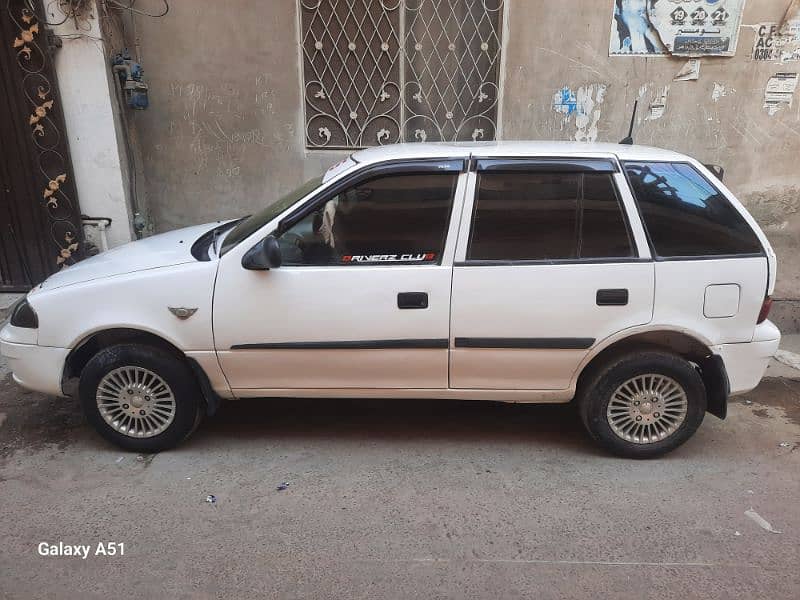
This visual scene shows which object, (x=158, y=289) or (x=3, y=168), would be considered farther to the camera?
(x=3, y=168)

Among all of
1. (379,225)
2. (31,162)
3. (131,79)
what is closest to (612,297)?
(379,225)

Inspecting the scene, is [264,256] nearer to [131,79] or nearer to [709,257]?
[709,257]

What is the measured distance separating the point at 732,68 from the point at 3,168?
23.7 feet

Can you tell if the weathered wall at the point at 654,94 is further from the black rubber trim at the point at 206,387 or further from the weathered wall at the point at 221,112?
the black rubber trim at the point at 206,387

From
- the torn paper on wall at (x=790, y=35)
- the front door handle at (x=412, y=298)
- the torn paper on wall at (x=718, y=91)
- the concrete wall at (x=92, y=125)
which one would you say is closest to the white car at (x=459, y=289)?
the front door handle at (x=412, y=298)

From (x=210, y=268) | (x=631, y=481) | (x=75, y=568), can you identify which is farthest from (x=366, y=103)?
(x=75, y=568)

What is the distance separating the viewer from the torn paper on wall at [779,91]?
5609 millimetres

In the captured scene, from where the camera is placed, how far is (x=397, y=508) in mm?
2881

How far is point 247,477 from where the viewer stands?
10.2 ft

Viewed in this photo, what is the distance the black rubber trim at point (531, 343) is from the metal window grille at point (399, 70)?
339cm

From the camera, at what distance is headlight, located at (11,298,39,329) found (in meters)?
3.13

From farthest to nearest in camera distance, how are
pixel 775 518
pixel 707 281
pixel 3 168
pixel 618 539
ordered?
pixel 3 168 → pixel 707 281 → pixel 775 518 → pixel 618 539

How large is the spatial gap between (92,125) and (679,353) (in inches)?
209

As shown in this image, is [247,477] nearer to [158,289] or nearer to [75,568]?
[75,568]
